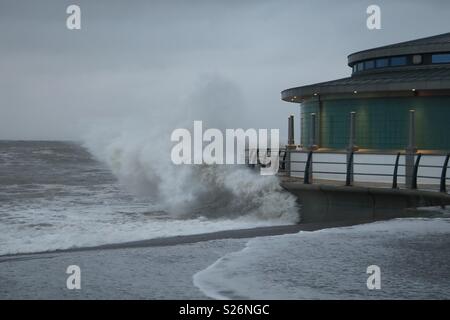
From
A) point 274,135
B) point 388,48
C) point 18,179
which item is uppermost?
point 388,48

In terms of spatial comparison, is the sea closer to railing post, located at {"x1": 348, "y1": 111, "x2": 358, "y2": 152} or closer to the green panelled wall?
railing post, located at {"x1": 348, "y1": 111, "x2": 358, "y2": 152}

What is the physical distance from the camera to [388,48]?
70.2 ft

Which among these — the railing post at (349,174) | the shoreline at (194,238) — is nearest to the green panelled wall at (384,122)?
the railing post at (349,174)

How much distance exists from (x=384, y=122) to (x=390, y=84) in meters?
1.32

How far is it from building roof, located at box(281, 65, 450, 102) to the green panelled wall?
53 centimetres

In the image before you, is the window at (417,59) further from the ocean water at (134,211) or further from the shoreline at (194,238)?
the shoreline at (194,238)

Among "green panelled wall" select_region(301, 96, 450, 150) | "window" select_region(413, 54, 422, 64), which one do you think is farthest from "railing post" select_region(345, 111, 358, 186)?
"window" select_region(413, 54, 422, 64)

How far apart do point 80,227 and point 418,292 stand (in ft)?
37.0

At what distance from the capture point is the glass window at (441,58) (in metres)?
20.7

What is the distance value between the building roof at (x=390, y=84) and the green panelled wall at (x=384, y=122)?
53cm

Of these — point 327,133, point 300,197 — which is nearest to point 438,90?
point 327,133

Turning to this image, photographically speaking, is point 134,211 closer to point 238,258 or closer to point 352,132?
point 352,132

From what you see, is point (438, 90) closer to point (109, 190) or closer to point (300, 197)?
point (300, 197)

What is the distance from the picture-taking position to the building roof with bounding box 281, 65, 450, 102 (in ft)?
56.1
